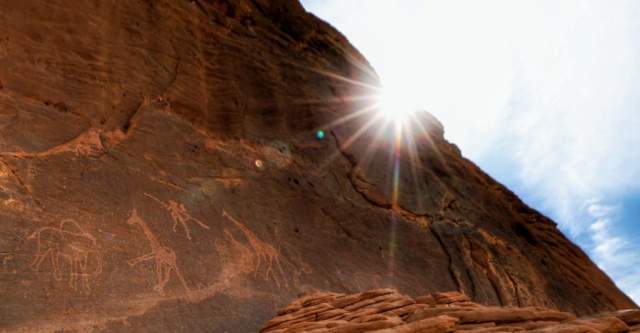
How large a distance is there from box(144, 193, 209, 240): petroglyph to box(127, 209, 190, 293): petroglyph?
1.33 feet

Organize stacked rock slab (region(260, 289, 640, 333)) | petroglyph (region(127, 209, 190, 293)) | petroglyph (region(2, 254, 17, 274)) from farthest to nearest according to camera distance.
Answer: petroglyph (region(127, 209, 190, 293))
petroglyph (region(2, 254, 17, 274))
stacked rock slab (region(260, 289, 640, 333))

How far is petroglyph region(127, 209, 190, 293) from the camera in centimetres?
615

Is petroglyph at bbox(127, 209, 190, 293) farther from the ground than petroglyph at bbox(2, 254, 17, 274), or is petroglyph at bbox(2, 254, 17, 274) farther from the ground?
petroglyph at bbox(127, 209, 190, 293)

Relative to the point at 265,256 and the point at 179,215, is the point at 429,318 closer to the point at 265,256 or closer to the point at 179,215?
the point at 265,256

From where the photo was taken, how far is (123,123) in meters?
7.73

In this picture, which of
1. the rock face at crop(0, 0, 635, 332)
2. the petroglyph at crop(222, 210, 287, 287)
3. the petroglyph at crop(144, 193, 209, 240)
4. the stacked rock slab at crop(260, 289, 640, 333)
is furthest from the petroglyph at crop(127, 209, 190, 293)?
the stacked rock slab at crop(260, 289, 640, 333)

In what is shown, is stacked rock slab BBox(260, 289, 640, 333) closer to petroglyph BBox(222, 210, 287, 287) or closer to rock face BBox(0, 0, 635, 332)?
rock face BBox(0, 0, 635, 332)

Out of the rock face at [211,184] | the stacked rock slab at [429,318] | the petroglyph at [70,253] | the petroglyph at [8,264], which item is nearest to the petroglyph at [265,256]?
the rock face at [211,184]

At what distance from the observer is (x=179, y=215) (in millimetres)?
7164

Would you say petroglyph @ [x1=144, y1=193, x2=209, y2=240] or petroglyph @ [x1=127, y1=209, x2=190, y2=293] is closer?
petroglyph @ [x1=127, y1=209, x2=190, y2=293]

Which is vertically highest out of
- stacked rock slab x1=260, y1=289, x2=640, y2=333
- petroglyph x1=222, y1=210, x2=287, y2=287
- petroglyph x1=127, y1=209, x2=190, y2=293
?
petroglyph x1=222, y1=210, x2=287, y2=287

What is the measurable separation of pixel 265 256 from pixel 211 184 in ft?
4.94

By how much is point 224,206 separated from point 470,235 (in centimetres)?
644

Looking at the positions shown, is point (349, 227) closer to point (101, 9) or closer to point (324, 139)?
point (324, 139)
